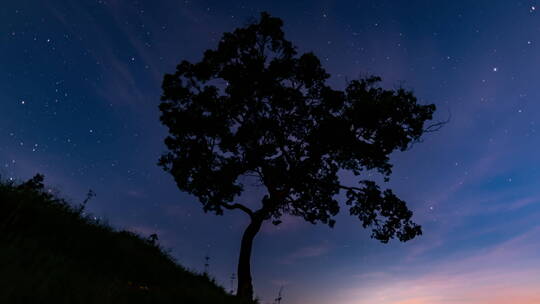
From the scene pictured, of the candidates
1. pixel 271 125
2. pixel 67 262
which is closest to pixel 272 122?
pixel 271 125

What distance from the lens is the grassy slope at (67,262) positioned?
4.57m

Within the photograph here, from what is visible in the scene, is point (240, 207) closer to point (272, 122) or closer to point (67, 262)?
point (272, 122)

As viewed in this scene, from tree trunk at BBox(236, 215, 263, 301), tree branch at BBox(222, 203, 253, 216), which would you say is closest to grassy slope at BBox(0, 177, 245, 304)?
tree trunk at BBox(236, 215, 263, 301)

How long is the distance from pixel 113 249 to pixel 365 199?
13.0 m

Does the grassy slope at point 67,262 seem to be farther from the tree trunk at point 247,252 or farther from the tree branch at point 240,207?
the tree branch at point 240,207

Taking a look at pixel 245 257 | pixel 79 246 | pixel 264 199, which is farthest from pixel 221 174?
pixel 79 246

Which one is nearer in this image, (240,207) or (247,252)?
(247,252)

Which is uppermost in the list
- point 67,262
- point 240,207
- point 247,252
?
point 240,207

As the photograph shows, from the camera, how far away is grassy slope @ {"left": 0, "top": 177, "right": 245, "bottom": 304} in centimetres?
457

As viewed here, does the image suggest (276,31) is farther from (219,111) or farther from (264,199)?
(264,199)

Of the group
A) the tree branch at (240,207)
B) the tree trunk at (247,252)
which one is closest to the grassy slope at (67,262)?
the tree trunk at (247,252)

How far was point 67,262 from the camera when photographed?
6.51 m

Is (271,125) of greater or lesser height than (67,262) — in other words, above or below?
above

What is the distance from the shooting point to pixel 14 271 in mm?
4645
